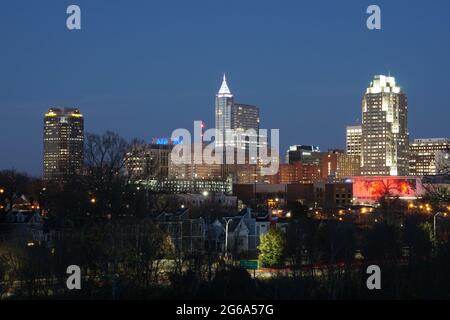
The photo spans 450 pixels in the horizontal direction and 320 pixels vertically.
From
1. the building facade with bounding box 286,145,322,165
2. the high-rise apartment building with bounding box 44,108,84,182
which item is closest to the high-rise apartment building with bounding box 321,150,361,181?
the building facade with bounding box 286,145,322,165

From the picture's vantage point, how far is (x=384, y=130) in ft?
484

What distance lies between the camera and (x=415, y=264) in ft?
86.9

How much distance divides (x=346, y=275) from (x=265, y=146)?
551 feet

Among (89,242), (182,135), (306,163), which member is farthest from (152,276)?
(306,163)

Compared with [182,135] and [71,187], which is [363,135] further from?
[71,187]

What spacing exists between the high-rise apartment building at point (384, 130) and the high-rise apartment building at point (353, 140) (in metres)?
19.2

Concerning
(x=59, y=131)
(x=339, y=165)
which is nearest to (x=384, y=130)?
(x=339, y=165)

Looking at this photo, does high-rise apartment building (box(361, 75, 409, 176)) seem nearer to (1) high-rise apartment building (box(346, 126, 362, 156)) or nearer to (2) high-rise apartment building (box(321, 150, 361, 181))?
(2) high-rise apartment building (box(321, 150, 361, 181))

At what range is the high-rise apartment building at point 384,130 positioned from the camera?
14605cm

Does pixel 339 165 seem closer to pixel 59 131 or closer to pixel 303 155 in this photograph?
pixel 303 155

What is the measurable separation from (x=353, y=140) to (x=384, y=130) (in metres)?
22.9

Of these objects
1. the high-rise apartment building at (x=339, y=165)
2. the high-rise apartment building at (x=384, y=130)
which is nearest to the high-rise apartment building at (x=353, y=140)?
the high-rise apartment building at (x=339, y=165)

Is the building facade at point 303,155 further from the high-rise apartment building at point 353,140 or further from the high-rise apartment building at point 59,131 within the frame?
the high-rise apartment building at point 59,131

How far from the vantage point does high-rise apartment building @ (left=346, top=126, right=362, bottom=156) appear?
557ft
